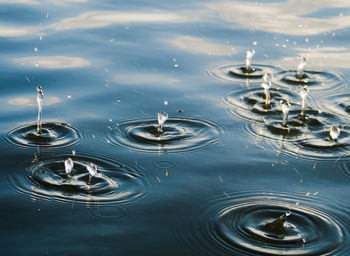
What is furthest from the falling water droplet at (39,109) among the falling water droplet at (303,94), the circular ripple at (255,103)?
the falling water droplet at (303,94)

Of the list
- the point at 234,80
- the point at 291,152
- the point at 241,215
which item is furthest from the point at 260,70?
the point at 241,215

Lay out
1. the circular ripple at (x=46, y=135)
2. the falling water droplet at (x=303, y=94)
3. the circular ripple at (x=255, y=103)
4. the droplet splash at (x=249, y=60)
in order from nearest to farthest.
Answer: the circular ripple at (x=46, y=135), the circular ripple at (x=255, y=103), the falling water droplet at (x=303, y=94), the droplet splash at (x=249, y=60)

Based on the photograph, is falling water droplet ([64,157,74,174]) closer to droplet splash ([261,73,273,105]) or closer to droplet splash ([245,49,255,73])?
droplet splash ([261,73,273,105])

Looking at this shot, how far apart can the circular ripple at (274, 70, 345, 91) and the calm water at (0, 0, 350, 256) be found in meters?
0.02

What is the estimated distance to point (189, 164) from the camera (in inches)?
177

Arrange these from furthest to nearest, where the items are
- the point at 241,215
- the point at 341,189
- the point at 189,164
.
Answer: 1. the point at 189,164
2. the point at 341,189
3. the point at 241,215

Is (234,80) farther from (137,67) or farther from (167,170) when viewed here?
(167,170)

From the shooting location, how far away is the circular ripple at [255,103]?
215 inches

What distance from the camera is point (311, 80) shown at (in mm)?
6480

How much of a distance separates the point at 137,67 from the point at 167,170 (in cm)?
260

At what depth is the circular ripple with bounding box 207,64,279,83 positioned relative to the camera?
6.52 meters

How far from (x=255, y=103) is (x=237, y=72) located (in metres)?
1.03

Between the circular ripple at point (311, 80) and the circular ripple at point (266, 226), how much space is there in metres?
2.54

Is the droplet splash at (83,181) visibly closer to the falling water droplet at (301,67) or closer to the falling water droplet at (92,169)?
the falling water droplet at (92,169)
